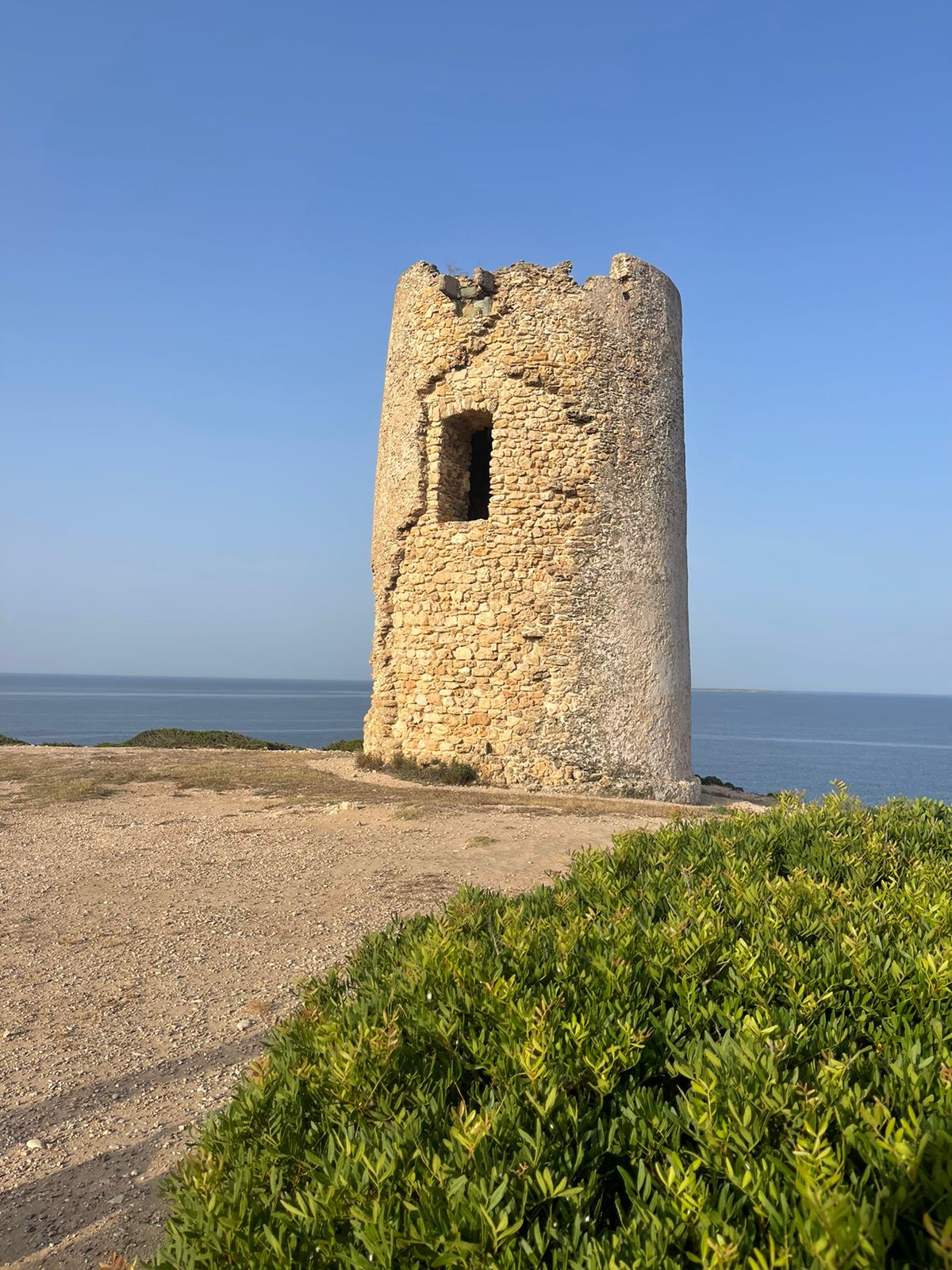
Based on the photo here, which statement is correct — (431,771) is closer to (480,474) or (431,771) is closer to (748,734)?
(480,474)

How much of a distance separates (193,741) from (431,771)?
28.1 ft

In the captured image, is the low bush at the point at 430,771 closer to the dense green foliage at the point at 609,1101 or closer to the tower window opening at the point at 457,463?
the tower window opening at the point at 457,463

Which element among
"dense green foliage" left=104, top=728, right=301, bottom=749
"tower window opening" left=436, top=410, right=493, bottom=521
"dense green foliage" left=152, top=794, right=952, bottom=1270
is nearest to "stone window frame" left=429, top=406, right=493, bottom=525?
"tower window opening" left=436, top=410, right=493, bottom=521

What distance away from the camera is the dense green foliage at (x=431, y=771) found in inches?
446

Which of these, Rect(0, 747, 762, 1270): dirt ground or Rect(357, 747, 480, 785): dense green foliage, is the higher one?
Rect(357, 747, 480, 785): dense green foliage

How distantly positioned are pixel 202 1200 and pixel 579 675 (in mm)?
9679

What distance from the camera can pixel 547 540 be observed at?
37.3 feet

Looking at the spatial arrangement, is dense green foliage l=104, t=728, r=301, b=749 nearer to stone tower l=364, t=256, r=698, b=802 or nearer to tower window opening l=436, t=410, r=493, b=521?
stone tower l=364, t=256, r=698, b=802

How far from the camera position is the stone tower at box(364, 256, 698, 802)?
11289mm

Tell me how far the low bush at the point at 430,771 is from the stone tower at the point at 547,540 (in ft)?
0.42

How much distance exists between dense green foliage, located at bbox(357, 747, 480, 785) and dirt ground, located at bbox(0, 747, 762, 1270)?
41 cm

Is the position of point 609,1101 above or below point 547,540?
below

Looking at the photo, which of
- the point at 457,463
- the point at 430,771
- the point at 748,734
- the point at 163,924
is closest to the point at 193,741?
the point at 430,771

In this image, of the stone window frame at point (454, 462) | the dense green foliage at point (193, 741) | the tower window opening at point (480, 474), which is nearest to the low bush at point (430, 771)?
the stone window frame at point (454, 462)
